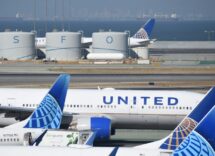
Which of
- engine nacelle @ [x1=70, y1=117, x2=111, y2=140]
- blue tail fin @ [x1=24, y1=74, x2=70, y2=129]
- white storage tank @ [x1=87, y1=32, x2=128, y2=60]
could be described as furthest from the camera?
white storage tank @ [x1=87, y1=32, x2=128, y2=60]

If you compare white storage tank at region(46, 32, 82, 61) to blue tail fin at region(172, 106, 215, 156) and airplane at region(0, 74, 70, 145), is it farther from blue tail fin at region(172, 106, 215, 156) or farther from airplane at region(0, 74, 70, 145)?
blue tail fin at region(172, 106, 215, 156)

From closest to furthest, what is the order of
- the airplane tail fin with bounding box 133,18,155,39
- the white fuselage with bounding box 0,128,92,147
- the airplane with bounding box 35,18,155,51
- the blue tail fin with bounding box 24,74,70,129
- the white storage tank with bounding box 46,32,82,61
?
the white fuselage with bounding box 0,128,92,147
the blue tail fin with bounding box 24,74,70,129
the white storage tank with bounding box 46,32,82,61
the airplane with bounding box 35,18,155,51
the airplane tail fin with bounding box 133,18,155,39

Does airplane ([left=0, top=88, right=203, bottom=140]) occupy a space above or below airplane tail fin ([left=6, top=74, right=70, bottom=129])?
below

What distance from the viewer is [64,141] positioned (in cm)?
3691

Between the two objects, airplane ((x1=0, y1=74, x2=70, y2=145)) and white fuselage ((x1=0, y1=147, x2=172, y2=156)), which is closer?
white fuselage ((x1=0, y1=147, x2=172, y2=156))

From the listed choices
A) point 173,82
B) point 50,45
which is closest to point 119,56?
point 50,45

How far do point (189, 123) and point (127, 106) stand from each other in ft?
52.2

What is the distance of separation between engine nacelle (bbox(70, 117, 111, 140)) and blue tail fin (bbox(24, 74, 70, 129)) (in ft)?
20.5

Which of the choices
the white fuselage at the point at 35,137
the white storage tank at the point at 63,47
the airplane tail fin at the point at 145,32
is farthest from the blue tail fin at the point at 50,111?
the airplane tail fin at the point at 145,32

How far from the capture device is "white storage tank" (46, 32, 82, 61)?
391 ft

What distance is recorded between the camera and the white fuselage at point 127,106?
47.2 metres

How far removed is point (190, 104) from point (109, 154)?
18.9 metres

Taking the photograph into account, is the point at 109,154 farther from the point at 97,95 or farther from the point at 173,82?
the point at 173,82

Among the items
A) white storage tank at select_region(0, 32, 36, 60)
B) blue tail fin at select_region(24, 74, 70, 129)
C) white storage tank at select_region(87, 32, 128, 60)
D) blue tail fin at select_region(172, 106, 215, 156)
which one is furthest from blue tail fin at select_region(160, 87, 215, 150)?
white storage tank at select_region(87, 32, 128, 60)
